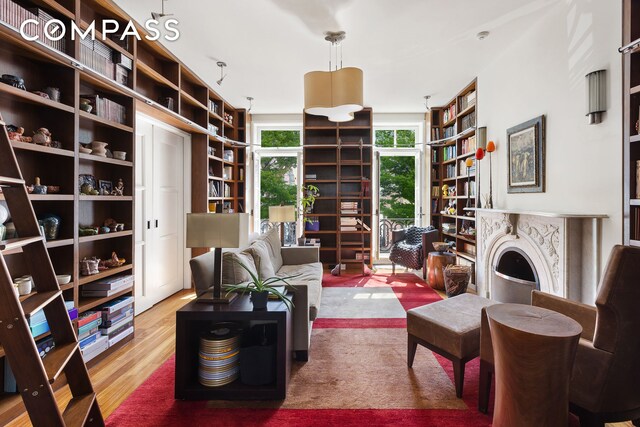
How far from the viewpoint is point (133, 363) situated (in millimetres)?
2480

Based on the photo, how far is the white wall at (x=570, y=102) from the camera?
7.44 feet

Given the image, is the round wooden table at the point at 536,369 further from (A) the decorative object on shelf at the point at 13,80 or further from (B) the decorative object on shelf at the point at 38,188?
(A) the decorative object on shelf at the point at 13,80

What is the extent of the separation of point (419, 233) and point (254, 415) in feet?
13.7

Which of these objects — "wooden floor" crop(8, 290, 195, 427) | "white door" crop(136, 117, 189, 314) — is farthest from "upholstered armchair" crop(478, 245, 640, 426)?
"white door" crop(136, 117, 189, 314)

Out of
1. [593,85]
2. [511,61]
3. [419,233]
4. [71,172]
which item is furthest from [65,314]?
[419,233]

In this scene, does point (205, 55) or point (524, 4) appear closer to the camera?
point (524, 4)

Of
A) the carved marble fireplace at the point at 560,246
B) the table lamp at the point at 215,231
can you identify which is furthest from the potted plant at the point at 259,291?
the carved marble fireplace at the point at 560,246

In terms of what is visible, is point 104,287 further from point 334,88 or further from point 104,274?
point 334,88

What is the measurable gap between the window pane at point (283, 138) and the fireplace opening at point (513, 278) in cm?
403

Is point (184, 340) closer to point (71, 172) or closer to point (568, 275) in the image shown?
point (71, 172)

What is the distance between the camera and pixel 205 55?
369 centimetres

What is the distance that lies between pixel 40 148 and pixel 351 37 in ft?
9.04

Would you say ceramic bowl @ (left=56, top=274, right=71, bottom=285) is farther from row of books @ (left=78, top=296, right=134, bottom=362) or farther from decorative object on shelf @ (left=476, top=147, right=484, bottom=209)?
decorative object on shelf @ (left=476, top=147, right=484, bottom=209)

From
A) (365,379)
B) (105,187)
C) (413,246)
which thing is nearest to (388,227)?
(413,246)
